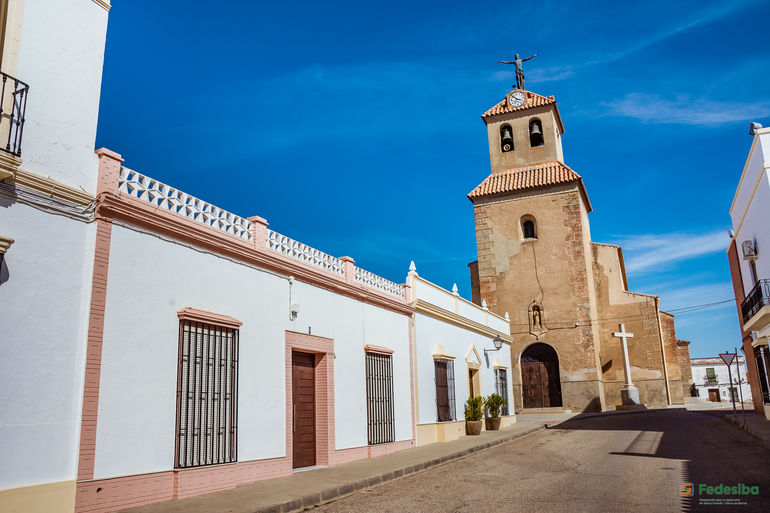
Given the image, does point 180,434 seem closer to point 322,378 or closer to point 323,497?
point 323,497

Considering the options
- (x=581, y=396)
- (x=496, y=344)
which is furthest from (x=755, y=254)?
(x=581, y=396)

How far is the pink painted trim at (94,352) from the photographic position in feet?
23.4

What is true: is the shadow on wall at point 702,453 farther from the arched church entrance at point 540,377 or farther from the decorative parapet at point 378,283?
the arched church entrance at point 540,377

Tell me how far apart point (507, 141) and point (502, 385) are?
1508cm

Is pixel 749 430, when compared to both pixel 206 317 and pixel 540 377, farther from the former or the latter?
pixel 206 317

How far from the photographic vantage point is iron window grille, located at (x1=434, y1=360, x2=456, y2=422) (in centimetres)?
1733

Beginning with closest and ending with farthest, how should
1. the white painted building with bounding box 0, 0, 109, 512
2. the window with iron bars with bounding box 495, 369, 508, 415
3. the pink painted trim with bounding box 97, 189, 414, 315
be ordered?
the white painted building with bounding box 0, 0, 109, 512, the pink painted trim with bounding box 97, 189, 414, 315, the window with iron bars with bounding box 495, 369, 508, 415

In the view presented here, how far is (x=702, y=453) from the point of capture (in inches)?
470

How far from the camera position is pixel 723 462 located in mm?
10586

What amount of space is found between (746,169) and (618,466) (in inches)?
473

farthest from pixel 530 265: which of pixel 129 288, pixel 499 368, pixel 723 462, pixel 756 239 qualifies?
pixel 129 288

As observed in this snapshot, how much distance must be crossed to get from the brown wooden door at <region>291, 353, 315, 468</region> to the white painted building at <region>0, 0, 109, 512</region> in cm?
485

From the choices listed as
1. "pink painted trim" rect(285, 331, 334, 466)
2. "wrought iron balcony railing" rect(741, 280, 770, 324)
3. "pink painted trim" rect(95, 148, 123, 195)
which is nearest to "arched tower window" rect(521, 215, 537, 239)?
"wrought iron balcony railing" rect(741, 280, 770, 324)

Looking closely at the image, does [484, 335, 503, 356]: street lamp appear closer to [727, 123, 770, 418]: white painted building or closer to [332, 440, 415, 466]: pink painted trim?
[332, 440, 415, 466]: pink painted trim
